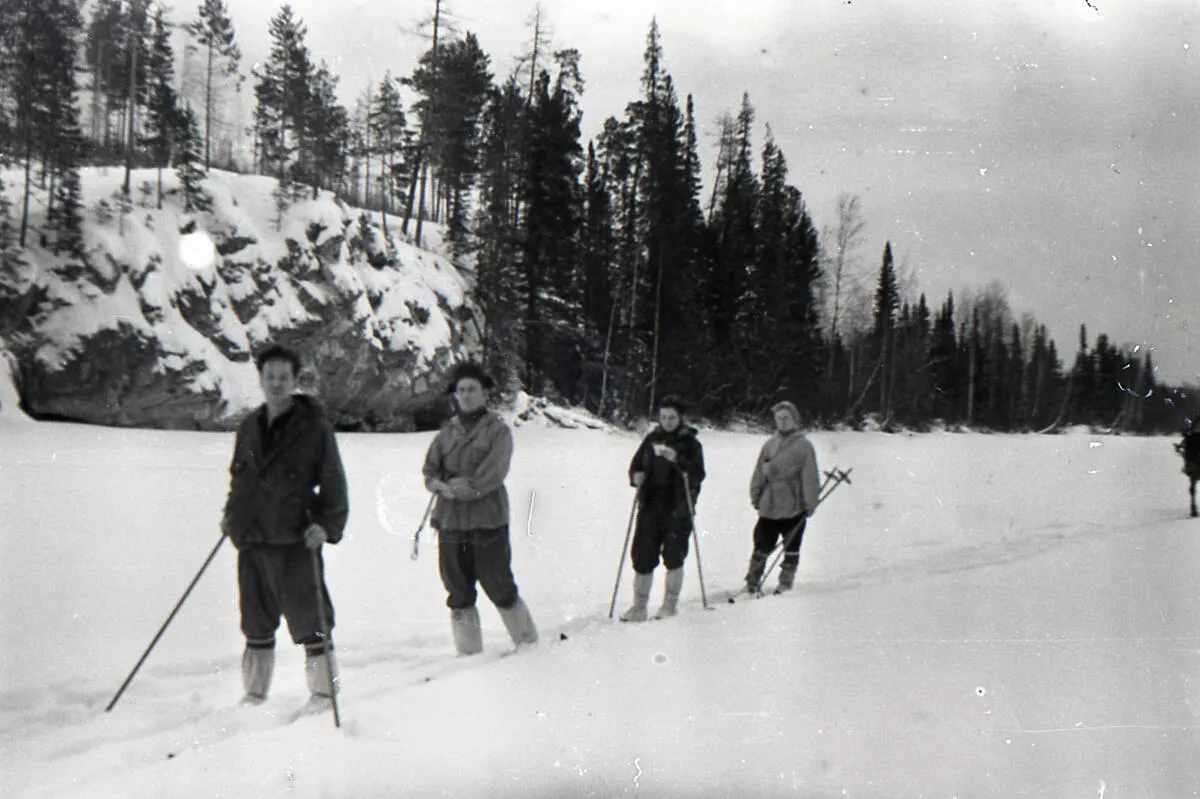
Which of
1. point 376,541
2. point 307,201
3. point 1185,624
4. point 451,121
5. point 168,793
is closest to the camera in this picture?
point 168,793

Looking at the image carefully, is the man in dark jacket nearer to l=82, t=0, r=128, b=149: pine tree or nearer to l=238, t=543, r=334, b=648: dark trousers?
l=238, t=543, r=334, b=648: dark trousers

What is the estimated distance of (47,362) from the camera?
1157 centimetres

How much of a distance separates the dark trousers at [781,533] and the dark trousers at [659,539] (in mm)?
1404

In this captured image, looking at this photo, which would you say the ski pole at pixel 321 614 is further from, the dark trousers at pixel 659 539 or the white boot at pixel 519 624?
the dark trousers at pixel 659 539

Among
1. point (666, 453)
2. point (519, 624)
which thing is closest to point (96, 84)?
point (666, 453)

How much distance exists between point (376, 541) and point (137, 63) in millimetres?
17348

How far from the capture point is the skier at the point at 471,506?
4820 mm

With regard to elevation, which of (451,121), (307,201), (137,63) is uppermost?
(137,63)

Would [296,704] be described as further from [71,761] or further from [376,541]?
[376,541]

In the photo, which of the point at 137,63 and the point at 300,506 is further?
the point at 137,63

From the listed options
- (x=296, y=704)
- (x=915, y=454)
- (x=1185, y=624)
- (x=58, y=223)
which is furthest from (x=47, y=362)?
(x=915, y=454)

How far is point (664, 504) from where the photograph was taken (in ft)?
20.7

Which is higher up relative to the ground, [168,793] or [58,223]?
[58,223]

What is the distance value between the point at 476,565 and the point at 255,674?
132 cm
